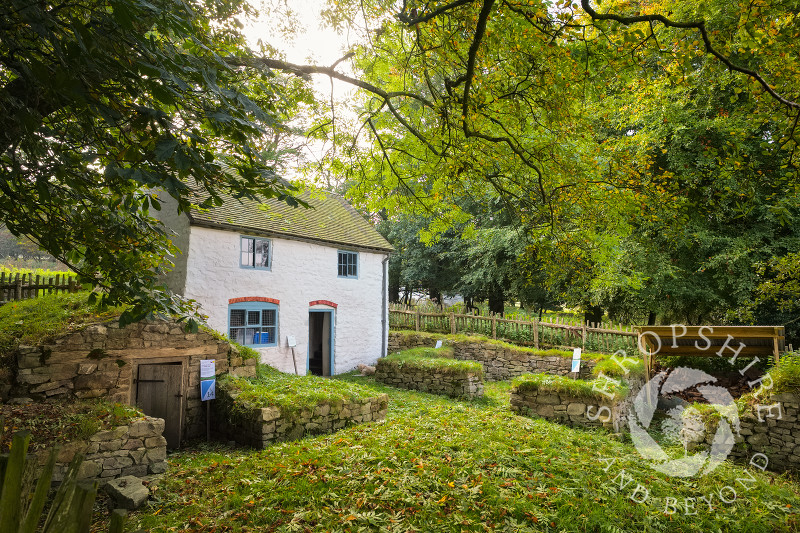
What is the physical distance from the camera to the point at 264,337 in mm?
12891

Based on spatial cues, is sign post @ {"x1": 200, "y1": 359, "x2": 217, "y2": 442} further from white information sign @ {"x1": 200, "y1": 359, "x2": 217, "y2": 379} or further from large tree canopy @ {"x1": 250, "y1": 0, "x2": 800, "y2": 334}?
large tree canopy @ {"x1": 250, "y1": 0, "x2": 800, "y2": 334}

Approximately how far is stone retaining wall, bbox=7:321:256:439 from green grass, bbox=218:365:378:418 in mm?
659

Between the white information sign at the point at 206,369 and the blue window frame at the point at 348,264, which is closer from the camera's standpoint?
the white information sign at the point at 206,369

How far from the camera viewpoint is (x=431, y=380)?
12.9 metres

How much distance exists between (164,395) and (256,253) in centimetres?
560

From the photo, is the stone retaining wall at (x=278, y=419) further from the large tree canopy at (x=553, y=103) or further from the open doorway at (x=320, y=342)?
the open doorway at (x=320, y=342)

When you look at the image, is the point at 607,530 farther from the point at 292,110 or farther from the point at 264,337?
the point at 264,337

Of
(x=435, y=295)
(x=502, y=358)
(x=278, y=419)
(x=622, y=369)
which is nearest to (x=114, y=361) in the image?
(x=278, y=419)

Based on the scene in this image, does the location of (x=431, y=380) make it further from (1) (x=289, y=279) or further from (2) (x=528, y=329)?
(1) (x=289, y=279)

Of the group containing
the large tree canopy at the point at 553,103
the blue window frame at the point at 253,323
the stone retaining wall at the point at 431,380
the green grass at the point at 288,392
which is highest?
the large tree canopy at the point at 553,103

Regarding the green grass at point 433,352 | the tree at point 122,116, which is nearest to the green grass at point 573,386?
the green grass at point 433,352

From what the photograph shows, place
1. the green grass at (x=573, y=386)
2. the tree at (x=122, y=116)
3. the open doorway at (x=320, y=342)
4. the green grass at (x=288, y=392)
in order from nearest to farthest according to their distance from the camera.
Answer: the tree at (x=122, y=116), the green grass at (x=288, y=392), the green grass at (x=573, y=386), the open doorway at (x=320, y=342)

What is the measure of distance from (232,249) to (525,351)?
1093 centimetres

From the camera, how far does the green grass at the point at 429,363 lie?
12402 mm
